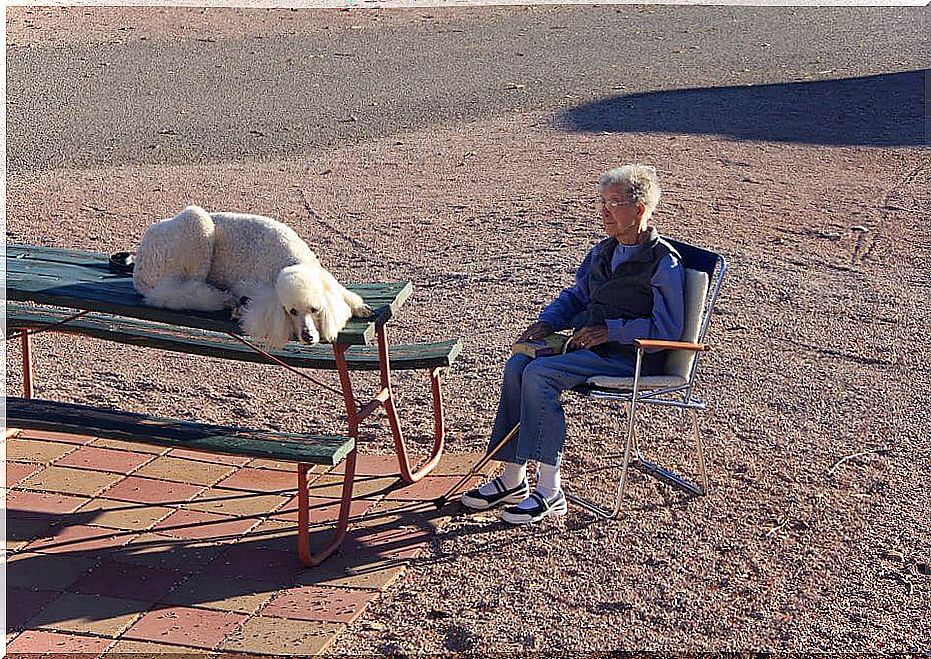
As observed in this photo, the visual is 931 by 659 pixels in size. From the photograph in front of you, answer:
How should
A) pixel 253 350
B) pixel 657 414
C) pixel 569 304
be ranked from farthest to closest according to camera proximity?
pixel 657 414 → pixel 569 304 → pixel 253 350

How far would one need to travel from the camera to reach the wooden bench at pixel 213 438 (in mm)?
4312

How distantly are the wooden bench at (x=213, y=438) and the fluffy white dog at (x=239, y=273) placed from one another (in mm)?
395

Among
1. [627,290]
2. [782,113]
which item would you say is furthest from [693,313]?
[782,113]

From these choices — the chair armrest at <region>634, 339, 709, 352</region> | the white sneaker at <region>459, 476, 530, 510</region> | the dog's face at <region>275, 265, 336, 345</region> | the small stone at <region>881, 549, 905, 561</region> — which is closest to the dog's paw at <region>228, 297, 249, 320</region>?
the dog's face at <region>275, 265, 336, 345</region>

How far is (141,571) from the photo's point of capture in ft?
14.4

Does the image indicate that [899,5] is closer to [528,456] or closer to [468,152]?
[468,152]

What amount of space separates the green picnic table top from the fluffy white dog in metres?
0.04

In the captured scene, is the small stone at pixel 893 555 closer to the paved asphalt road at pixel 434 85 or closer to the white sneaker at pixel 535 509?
the white sneaker at pixel 535 509

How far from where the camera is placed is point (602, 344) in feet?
16.4

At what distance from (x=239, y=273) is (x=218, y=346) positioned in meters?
0.76

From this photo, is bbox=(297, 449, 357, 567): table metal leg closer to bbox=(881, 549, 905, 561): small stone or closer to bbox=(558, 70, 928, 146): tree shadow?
bbox=(881, 549, 905, 561): small stone

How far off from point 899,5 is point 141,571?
27645 millimetres

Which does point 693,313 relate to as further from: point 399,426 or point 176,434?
point 176,434

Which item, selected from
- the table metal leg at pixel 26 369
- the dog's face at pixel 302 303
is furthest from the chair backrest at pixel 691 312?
the table metal leg at pixel 26 369
